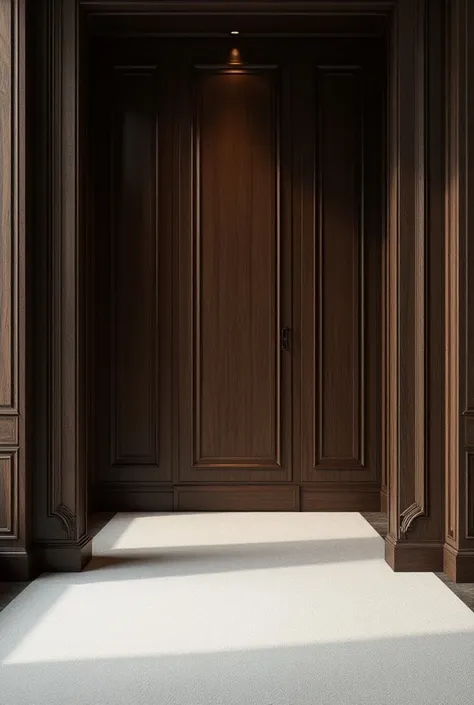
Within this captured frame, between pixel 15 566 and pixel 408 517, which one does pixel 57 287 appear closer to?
pixel 15 566

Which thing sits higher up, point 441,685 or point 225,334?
point 225,334

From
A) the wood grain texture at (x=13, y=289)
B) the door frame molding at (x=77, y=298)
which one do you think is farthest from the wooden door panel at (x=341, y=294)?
the wood grain texture at (x=13, y=289)

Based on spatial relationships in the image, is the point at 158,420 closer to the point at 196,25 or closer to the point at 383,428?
the point at 383,428

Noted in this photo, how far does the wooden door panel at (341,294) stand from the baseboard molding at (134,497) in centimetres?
93

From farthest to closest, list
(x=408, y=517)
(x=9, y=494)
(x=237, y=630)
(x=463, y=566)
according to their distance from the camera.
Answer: (x=408, y=517), (x=9, y=494), (x=463, y=566), (x=237, y=630)

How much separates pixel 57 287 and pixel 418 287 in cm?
172

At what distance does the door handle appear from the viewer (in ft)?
19.5

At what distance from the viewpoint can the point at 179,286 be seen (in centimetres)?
596

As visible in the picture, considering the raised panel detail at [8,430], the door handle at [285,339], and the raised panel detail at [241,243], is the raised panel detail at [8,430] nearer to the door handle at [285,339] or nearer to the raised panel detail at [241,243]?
the raised panel detail at [241,243]

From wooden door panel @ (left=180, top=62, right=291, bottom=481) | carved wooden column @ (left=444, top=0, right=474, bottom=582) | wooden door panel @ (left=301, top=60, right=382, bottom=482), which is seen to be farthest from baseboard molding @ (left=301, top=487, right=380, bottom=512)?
carved wooden column @ (left=444, top=0, right=474, bottom=582)

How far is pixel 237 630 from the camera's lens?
3334mm

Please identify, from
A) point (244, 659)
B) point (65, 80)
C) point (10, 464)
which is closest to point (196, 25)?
point (65, 80)

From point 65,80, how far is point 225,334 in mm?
2120

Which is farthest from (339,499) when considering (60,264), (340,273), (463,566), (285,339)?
(60,264)
